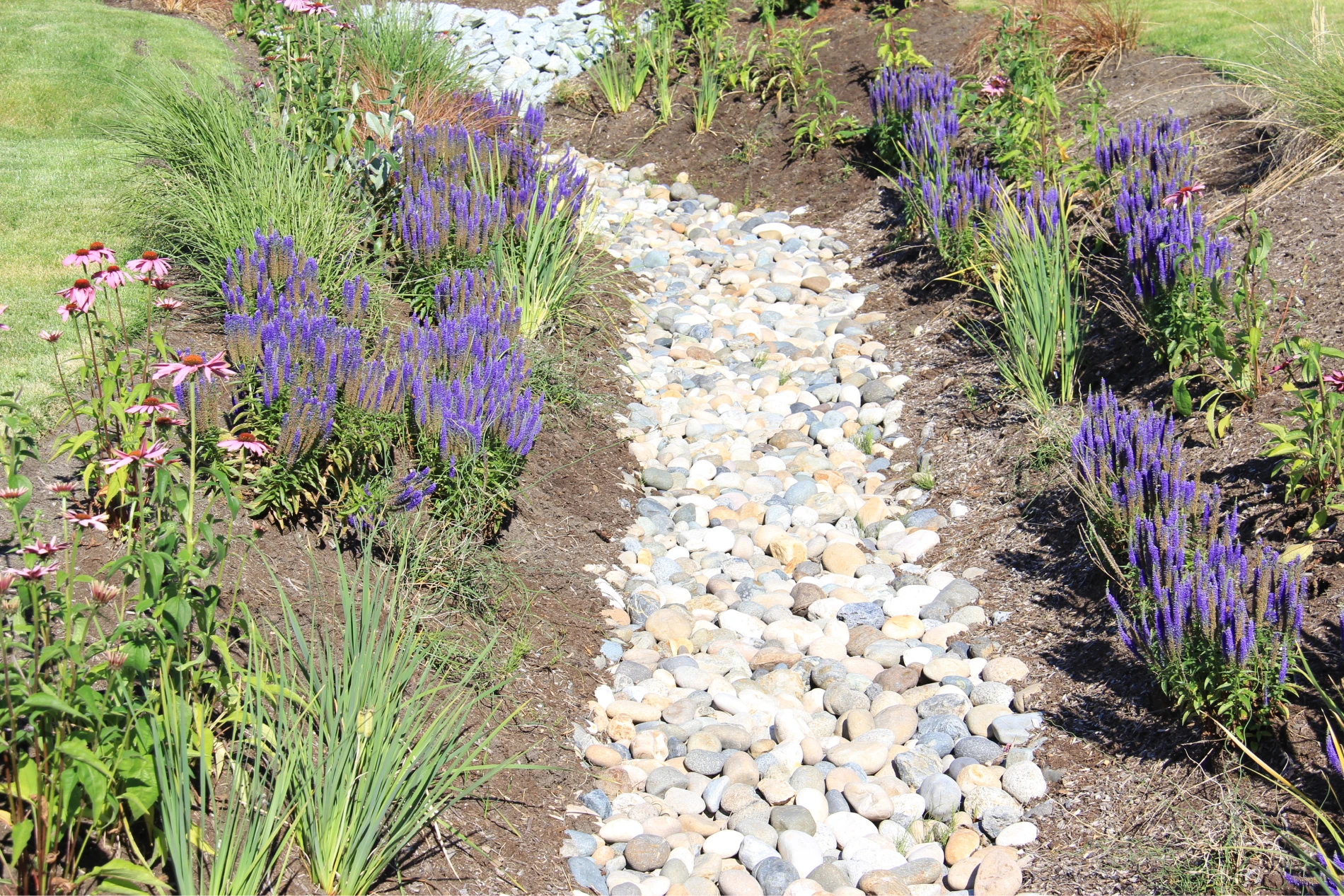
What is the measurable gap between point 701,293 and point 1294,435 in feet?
12.1

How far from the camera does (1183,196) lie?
4.41m

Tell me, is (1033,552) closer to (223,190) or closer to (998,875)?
(998,875)

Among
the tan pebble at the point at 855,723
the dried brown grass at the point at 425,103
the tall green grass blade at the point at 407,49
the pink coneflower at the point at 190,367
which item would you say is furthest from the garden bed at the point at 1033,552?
the tall green grass blade at the point at 407,49

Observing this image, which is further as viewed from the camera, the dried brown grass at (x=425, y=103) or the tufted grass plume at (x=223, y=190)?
the dried brown grass at (x=425, y=103)

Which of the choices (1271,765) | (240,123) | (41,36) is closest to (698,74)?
(240,123)

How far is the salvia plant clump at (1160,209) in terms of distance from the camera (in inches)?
163

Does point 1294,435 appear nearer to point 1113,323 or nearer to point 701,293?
point 1113,323

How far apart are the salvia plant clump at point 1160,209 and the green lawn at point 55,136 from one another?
4.05 metres

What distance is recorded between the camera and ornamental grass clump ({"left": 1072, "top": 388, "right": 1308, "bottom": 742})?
283 centimetres

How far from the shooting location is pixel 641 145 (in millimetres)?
7973

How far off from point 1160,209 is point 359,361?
3251 millimetres

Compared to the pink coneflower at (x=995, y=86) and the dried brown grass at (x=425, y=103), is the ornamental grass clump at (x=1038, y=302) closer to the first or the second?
the pink coneflower at (x=995, y=86)

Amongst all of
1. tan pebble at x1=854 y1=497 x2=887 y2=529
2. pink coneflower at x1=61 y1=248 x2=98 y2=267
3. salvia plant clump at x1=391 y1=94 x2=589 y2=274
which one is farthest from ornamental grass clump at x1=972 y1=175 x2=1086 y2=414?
pink coneflower at x1=61 y1=248 x2=98 y2=267

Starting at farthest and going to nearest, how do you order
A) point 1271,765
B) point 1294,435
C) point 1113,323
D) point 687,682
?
point 1113,323
point 687,682
point 1294,435
point 1271,765
